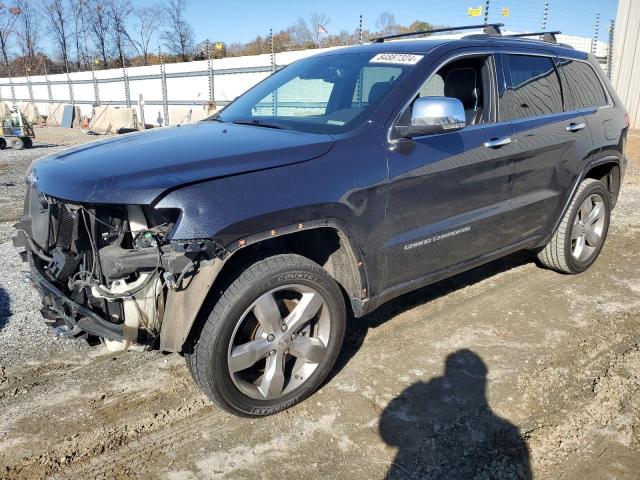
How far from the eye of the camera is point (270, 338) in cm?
276

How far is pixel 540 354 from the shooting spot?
3.53m

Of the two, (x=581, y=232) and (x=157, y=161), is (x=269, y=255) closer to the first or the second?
(x=157, y=161)

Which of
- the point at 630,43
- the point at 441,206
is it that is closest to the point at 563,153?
the point at 441,206

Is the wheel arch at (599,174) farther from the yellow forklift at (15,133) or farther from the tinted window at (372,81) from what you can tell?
the yellow forklift at (15,133)

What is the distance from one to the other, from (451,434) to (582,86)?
3421 millimetres

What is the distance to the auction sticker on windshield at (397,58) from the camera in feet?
11.0

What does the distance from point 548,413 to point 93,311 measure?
8.16ft

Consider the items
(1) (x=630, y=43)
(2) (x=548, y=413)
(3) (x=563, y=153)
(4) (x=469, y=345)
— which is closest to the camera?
(2) (x=548, y=413)

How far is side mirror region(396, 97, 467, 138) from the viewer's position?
9.81ft

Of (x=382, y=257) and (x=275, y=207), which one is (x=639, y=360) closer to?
(x=382, y=257)

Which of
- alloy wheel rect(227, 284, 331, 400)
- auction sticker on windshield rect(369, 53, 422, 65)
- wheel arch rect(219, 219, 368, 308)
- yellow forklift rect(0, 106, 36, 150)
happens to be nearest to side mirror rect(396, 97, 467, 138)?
auction sticker on windshield rect(369, 53, 422, 65)

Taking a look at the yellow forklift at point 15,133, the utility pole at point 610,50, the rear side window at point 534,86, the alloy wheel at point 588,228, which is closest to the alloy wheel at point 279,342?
the rear side window at point 534,86

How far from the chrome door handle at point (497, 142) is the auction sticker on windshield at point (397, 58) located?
2.45 ft

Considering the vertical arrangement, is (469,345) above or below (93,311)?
below
